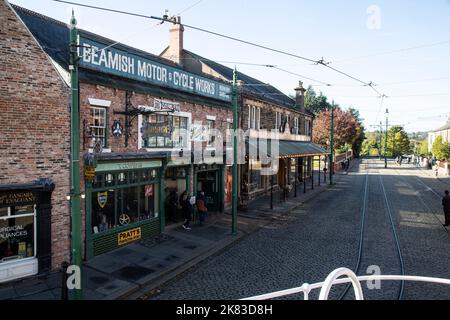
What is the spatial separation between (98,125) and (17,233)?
4.00 meters

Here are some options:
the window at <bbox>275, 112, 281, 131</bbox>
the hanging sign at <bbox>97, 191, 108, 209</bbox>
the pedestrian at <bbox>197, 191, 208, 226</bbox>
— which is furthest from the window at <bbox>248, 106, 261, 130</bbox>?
the hanging sign at <bbox>97, 191, 108, 209</bbox>

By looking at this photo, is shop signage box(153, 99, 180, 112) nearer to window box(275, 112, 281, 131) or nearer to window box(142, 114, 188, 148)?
window box(142, 114, 188, 148)

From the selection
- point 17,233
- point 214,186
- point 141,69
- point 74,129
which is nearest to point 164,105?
point 141,69

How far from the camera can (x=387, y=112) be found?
6209 centimetres

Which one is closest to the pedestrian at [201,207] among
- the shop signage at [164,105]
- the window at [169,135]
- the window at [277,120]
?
the window at [169,135]

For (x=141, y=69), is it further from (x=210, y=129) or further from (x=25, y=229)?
(x=25, y=229)

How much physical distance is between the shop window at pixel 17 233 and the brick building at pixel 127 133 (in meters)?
1.61

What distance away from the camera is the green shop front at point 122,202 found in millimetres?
11320

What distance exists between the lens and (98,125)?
450 inches

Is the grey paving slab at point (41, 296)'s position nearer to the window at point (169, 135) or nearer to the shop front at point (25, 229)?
the shop front at point (25, 229)

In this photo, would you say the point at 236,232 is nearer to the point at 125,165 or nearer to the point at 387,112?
the point at 125,165

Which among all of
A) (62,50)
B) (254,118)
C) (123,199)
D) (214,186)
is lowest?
(214,186)

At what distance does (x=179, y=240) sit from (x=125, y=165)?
3599 millimetres

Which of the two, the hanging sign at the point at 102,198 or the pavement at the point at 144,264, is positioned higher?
the hanging sign at the point at 102,198
